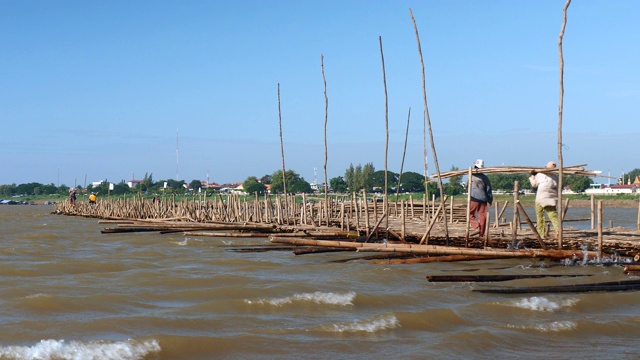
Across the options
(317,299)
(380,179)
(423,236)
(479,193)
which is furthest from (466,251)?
(380,179)

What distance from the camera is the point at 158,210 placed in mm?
22688

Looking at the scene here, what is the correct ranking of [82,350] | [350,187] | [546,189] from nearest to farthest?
[82,350]
[546,189]
[350,187]

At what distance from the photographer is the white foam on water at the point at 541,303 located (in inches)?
291

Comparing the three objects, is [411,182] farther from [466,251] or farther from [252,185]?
[466,251]

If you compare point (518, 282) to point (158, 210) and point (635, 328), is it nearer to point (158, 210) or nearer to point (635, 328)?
point (635, 328)

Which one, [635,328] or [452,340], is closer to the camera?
[452,340]

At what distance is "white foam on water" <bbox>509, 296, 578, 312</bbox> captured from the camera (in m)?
7.38

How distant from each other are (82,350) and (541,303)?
457cm

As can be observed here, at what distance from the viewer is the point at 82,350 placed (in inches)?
223

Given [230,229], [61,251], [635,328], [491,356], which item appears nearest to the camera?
[491,356]

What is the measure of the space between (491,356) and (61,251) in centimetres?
1055

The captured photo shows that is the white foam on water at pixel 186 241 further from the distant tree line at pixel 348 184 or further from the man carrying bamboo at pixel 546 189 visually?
the distant tree line at pixel 348 184

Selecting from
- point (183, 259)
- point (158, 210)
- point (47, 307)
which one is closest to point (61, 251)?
point (183, 259)

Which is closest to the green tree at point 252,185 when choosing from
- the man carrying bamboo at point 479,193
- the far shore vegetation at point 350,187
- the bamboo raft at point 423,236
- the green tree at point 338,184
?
the far shore vegetation at point 350,187
